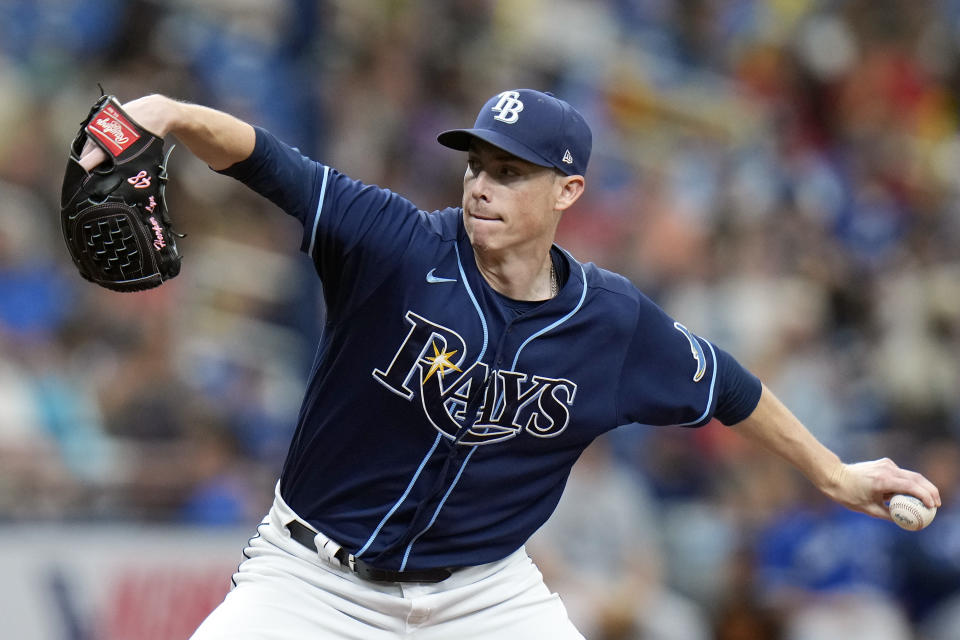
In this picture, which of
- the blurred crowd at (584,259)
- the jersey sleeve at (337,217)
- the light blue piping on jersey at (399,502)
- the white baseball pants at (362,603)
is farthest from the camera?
the blurred crowd at (584,259)

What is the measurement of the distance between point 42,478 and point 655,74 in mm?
7920

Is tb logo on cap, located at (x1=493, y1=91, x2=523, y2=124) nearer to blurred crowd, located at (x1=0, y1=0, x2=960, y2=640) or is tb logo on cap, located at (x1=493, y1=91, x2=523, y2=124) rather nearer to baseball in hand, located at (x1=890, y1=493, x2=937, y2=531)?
baseball in hand, located at (x1=890, y1=493, x2=937, y2=531)

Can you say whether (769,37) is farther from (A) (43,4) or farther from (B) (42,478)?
(B) (42,478)

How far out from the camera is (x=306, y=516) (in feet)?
13.5

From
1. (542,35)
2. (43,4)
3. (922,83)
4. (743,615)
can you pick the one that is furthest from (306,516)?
(922,83)

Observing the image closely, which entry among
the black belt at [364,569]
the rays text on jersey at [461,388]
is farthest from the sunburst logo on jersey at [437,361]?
the black belt at [364,569]

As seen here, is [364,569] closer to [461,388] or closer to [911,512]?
[461,388]

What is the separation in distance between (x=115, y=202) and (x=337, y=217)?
688mm

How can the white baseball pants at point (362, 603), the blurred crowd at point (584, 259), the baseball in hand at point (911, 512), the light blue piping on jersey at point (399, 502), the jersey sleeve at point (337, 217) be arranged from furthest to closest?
the blurred crowd at point (584, 259)
the baseball in hand at point (911, 512)
the light blue piping on jersey at point (399, 502)
the white baseball pants at point (362, 603)
the jersey sleeve at point (337, 217)

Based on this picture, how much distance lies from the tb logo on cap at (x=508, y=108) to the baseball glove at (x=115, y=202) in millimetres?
1034

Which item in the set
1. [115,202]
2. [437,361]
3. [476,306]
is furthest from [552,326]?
[115,202]

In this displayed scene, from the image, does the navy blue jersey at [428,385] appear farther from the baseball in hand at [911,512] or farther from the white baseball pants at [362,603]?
the baseball in hand at [911,512]

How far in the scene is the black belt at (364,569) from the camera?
4.08m

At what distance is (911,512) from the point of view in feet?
14.0
